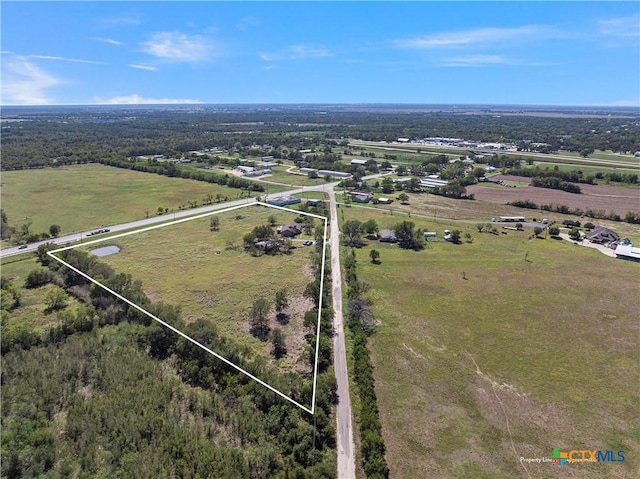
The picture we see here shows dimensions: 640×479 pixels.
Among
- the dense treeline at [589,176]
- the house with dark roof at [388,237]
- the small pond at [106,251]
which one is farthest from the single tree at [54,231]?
the dense treeline at [589,176]

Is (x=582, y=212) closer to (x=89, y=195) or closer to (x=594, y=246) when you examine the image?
(x=594, y=246)

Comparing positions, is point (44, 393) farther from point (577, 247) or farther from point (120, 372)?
point (577, 247)

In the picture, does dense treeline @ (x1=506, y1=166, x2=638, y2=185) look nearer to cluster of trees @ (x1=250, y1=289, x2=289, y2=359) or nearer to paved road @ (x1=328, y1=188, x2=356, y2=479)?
paved road @ (x1=328, y1=188, x2=356, y2=479)

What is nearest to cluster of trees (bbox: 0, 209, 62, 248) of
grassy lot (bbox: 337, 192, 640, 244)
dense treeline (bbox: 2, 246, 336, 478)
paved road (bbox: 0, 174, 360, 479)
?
paved road (bbox: 0, 174, 360, 479)

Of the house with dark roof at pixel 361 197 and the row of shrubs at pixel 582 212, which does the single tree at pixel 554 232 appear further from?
the house with dark roof at pixel 361 197

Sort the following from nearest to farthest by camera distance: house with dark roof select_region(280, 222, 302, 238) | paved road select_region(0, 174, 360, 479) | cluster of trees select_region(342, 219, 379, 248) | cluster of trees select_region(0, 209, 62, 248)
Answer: paved road select_region(0, 174, 360, 479) → cluster of trees select_region(0, 209, 62, 248) → house with dark roof select_region(280, 222, 302, 238) → cluster of trees select_region(342, 219, 379, 248)

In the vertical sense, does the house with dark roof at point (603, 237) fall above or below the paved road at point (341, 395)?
above
